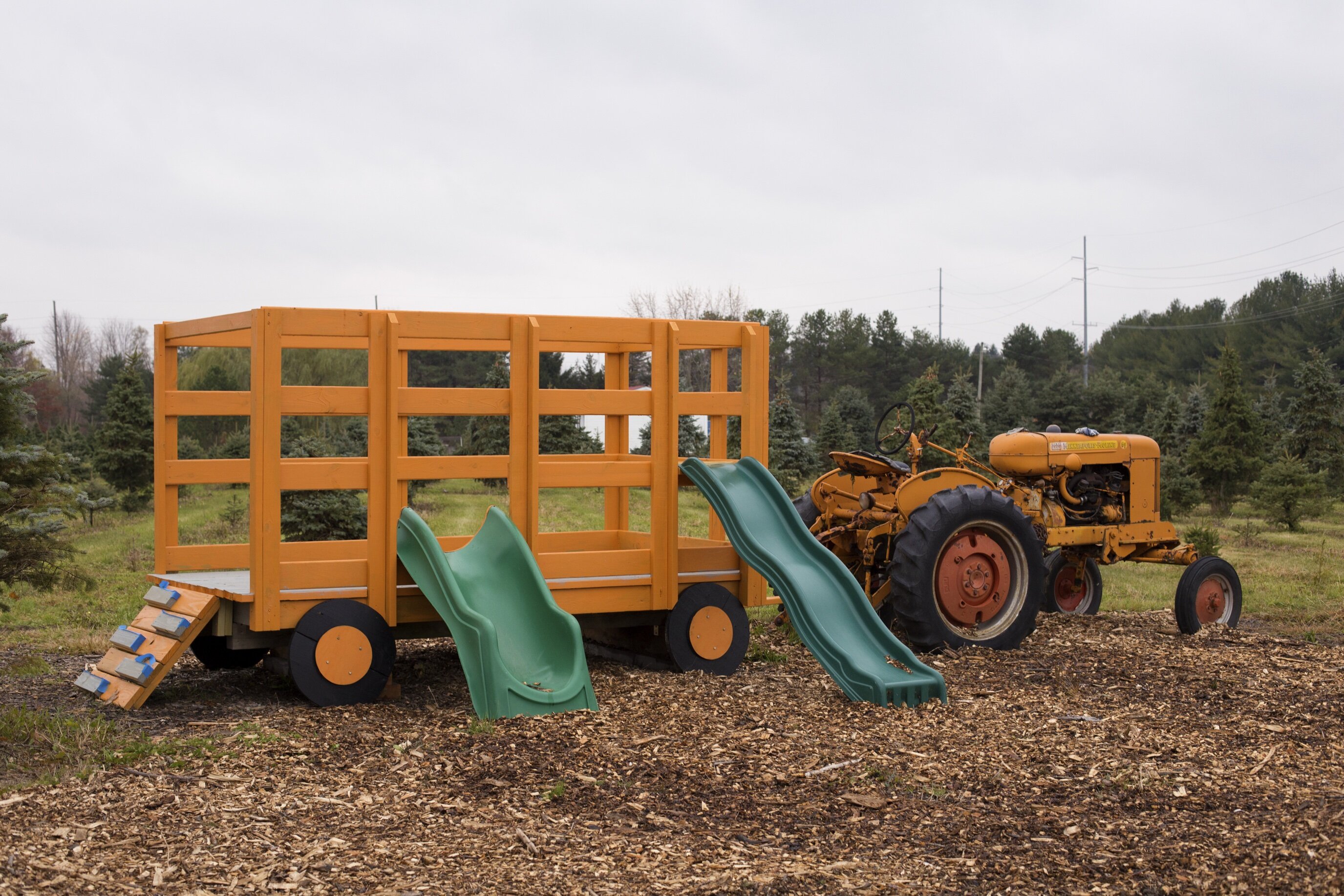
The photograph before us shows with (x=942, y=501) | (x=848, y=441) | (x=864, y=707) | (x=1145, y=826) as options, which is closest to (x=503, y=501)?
(x=848, y=441)

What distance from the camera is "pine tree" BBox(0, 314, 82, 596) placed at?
284 inches

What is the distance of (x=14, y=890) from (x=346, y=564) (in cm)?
299

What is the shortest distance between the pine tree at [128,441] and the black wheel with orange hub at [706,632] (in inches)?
660

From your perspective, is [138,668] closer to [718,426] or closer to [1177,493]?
[718,426]

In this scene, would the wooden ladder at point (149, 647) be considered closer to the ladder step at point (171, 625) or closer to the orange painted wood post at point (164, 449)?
the ladder step at point (171, 625)

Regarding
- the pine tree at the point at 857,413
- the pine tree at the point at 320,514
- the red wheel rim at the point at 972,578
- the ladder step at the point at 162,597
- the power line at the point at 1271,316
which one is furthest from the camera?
the power line at the point at 1271,316

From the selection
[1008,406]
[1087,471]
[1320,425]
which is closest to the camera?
[1087,471]

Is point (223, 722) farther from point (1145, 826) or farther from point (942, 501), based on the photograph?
point (942, 501)

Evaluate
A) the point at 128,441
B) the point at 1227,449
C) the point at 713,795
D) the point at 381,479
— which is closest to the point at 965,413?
the point at 1227,449

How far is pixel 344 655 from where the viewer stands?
6.38 meters

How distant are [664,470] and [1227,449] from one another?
790 inches

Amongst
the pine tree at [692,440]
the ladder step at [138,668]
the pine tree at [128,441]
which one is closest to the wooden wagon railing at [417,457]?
the ladder step at [138,668]

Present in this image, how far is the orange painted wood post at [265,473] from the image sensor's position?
20.4 ft

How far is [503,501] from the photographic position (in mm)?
23922
